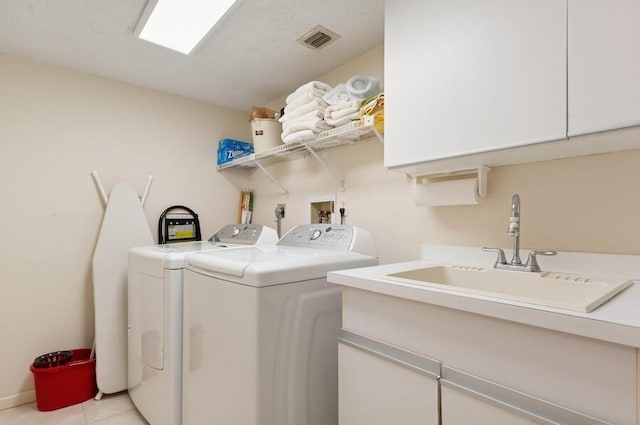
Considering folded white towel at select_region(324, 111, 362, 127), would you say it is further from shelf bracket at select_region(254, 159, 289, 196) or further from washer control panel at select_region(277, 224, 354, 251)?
shelf bracket at select_region(254, 159, 289, 196)

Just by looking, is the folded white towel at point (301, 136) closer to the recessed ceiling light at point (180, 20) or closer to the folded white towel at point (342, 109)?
the folded white towel at point (342, 109)

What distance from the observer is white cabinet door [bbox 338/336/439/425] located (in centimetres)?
89

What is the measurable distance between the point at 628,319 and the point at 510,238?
2.50 ft

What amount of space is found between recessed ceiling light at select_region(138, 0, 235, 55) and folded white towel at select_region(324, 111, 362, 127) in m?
0.77

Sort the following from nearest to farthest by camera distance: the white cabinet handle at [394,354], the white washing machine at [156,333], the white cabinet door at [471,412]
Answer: the white cabinet door at [471,412], the white cabinet handle at [394,354], the white washing machine at [156,333]

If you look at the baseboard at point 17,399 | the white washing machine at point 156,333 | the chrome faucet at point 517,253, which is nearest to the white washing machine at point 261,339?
the white washing machine at point 156,333

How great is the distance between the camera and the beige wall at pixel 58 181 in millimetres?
2062

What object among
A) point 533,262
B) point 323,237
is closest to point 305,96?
point 323,237

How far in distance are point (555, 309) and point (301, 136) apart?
155cm

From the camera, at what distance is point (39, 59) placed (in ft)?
7.04

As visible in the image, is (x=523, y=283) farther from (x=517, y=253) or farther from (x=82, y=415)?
(x=82, y=415)

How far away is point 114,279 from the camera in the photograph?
2268 millimetres

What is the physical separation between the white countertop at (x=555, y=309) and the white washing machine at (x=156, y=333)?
2.97 feet

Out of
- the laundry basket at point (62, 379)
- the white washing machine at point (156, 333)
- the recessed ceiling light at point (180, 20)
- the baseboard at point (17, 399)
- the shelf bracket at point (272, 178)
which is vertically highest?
the recessed ceiling light at point (180, 20)
